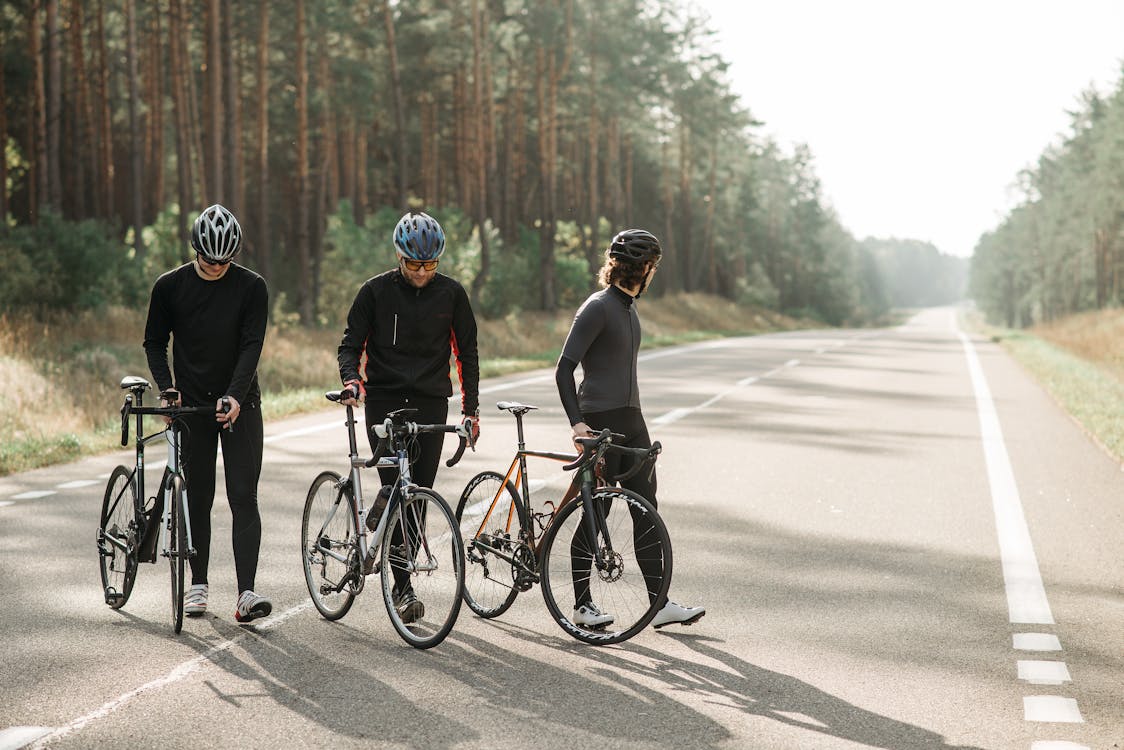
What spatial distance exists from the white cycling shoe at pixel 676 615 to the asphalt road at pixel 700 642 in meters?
0.08

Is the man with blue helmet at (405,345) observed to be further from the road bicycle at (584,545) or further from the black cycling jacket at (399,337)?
the road bicycle at (584,545)

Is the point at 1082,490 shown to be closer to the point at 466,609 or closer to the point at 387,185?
the point at 466,609

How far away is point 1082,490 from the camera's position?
36.5 ft

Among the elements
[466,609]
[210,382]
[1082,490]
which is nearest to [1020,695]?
[466,609]

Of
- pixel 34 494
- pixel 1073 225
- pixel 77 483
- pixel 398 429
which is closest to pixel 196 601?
pixel 398 429

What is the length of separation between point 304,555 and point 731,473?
6058mm

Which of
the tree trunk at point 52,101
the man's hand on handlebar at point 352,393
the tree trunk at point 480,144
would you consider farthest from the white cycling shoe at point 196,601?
the tree trunk at point 480,144

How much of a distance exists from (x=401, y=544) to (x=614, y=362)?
1372 millimetres

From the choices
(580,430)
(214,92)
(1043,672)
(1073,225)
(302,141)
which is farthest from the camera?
(1073,225)

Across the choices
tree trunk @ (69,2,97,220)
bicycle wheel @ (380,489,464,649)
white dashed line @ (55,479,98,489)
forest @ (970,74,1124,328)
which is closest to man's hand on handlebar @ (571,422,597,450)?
bicycle wheel @ (380,489,464,649)

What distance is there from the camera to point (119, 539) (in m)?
6.76

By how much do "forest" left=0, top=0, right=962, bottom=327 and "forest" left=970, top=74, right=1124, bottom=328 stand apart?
22647mm

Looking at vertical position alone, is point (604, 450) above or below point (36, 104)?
below

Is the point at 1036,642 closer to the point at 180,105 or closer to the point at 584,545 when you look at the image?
the point at 584,545
